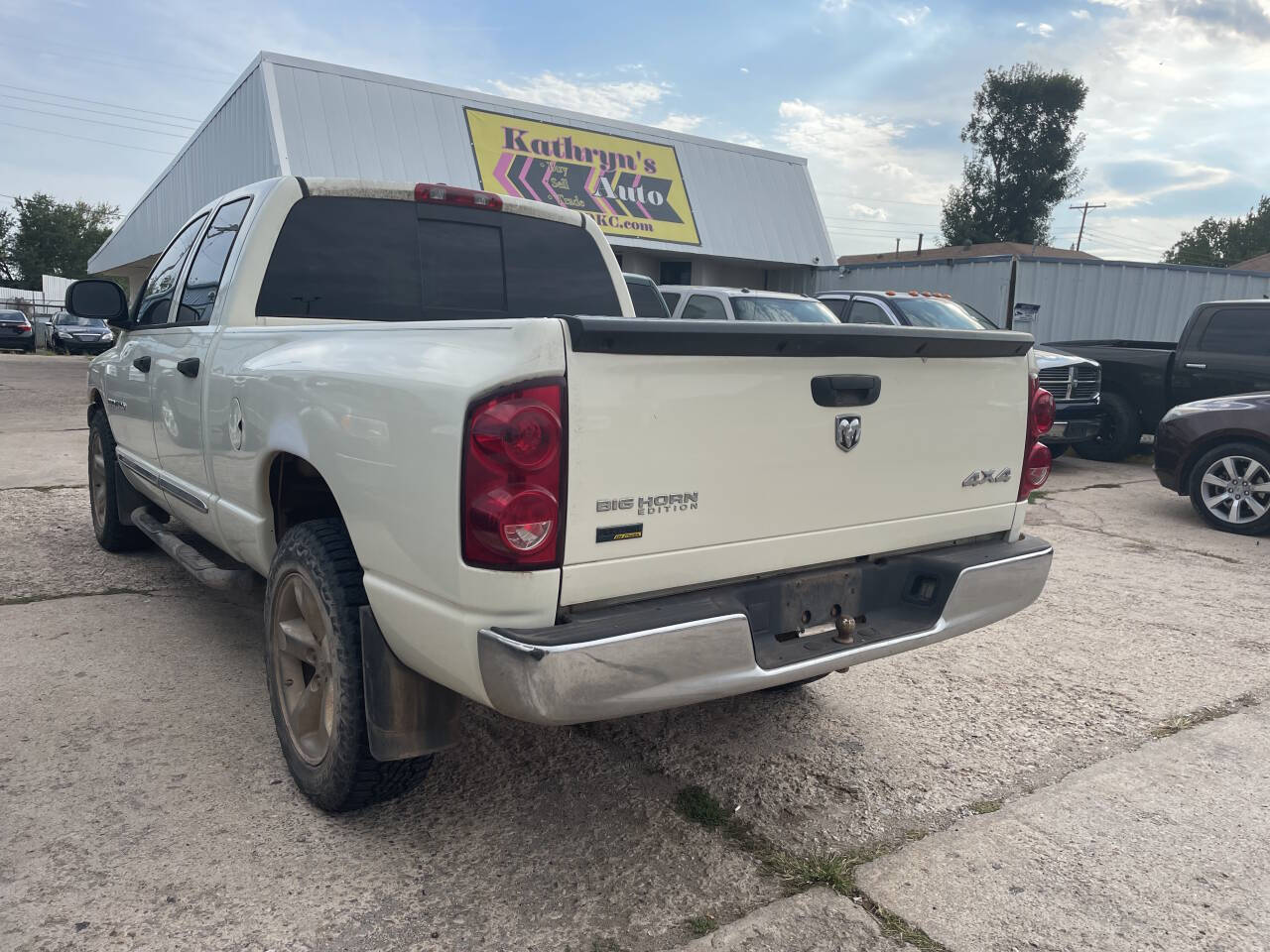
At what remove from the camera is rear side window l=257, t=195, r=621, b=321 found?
3.56 meters

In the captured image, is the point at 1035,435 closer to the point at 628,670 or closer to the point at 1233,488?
the point at 628,670

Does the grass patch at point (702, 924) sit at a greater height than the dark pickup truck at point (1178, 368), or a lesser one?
lesser

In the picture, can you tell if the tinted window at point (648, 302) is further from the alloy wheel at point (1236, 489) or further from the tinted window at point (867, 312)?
the alloy wheel at point (1236, 489)

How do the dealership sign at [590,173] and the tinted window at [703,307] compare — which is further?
the dealership sign at [590,173]

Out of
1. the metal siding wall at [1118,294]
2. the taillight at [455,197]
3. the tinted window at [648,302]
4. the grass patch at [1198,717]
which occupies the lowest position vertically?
the grass patch at [1198,717]

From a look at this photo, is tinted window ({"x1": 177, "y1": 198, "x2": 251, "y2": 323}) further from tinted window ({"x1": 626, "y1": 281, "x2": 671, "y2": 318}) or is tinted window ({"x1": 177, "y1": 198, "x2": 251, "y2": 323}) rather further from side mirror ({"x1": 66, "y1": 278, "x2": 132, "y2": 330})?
tinted window ({"x1": 626, "y1": 281, "x2": 671, "y2": 318})

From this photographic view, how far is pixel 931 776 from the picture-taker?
10.3 feet

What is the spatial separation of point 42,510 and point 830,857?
644cm

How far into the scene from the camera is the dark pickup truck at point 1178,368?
994cm

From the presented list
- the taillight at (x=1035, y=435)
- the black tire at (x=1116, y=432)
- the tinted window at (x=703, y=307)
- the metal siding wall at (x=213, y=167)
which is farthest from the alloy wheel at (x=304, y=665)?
A: the metal siding wall at (x=213, y=167)

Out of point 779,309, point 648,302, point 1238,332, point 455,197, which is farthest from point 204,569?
point 1238,332

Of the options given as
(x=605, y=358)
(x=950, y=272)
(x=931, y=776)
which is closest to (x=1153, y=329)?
(x=950, y=272)

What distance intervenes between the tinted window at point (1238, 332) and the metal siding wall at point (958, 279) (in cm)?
712

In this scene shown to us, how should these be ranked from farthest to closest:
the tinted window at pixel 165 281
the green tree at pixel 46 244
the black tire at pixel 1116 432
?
the green tree at pixel 46 244
the black tire at pixel 1116 432
the tinted window at pixel 165 281
